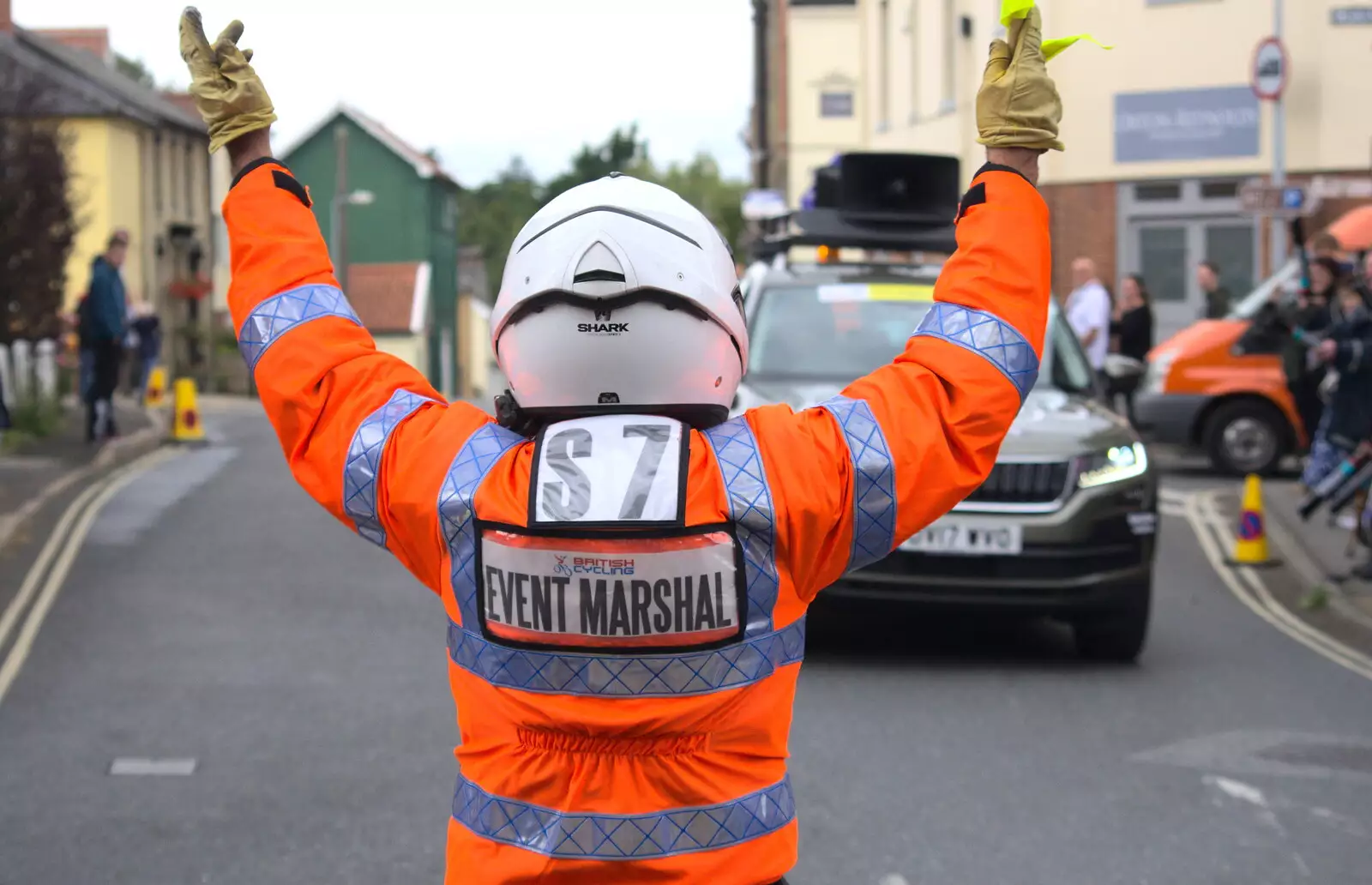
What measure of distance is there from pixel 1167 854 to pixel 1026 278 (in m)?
3.84

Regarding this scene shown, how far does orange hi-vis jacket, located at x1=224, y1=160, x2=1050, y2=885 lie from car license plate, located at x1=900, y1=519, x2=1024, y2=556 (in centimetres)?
602

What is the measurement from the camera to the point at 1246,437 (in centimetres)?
1872

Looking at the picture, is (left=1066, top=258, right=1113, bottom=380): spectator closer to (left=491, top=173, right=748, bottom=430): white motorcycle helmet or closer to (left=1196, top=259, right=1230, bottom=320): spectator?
(left=1196, top=259, right=1230, bottom=320): spectator

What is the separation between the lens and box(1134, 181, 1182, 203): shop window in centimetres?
2898

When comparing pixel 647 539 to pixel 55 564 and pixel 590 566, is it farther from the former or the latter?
pixel 55 564

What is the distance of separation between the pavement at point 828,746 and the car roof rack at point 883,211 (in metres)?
2.39

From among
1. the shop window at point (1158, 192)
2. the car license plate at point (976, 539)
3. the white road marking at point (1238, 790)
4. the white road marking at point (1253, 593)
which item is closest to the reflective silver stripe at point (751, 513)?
the white road marking at point (1238, 790)

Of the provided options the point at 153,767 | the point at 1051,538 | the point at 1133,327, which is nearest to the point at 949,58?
the point at 1133,327

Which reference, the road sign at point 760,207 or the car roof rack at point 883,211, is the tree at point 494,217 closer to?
the road sign at point 760,207

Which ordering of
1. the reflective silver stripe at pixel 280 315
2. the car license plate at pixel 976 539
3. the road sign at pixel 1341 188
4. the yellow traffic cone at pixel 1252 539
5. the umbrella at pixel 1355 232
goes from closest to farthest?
the reflective silver stripe at pixel 280 315
the car license plate at pixel 976 539
the yellow traffic cone at pixel 1252 539
the umbrella at pixel 1355 232
the road sign at pixel 1341 188

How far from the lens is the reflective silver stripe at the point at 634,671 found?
2.29 metres

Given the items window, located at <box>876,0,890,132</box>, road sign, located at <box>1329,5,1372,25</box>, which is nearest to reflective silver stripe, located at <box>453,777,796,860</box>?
road sign, located at <box>1329,5,1372,25</box>

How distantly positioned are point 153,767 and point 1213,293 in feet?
49.8

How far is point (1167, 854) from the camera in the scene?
5793 millimetres
